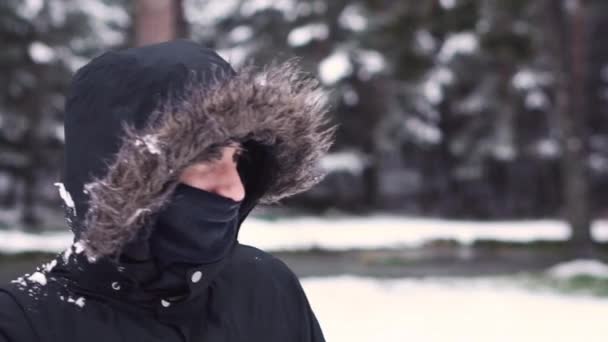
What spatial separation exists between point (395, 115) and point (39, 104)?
32.8 ft

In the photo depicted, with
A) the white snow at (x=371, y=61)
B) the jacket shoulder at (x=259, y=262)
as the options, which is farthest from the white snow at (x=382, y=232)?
the jacket shoulder at (x=259, y=262)

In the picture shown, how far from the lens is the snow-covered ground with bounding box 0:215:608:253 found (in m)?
20.2

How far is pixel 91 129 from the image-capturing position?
5.93 feet

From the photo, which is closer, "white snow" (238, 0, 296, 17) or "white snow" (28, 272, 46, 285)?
"white snow" (28, 272, 46, 285)

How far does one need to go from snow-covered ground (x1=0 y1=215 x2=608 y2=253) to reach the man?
1705cm

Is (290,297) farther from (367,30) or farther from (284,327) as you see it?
(367,30)

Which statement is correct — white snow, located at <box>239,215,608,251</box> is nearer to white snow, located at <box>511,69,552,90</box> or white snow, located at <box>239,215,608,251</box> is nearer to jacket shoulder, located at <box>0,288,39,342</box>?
white snow, located at <box>511,69,552,90</box>

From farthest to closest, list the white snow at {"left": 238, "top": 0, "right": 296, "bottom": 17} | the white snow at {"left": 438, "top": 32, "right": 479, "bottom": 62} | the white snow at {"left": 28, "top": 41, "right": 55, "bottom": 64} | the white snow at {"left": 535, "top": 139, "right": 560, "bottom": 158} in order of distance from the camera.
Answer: the white snow at {"left": 535, "top": 139, "right": 560, "bottom": 158}
the white snow at {"left": 238, "top": 0, "right": 296, "bottom": 17}
the white snow at {"left": 438, "top": 32, "right": 479, "bottom": 62}
the white snow at {"left": 28, "top": 41, "right": 55, "bottom": 64}

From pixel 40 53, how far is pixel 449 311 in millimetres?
15528

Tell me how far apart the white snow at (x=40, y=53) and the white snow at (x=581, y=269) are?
46.8 ft

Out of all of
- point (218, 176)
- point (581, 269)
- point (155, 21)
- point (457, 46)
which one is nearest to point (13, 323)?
point (218, 176)

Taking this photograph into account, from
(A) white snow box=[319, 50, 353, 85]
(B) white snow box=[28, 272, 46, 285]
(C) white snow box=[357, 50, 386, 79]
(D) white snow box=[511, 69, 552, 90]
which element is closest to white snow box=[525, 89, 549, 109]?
(D) white snow box=[511, 69, 552, 90]

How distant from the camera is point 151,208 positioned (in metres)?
1.82

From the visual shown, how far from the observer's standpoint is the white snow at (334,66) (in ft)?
77.7
